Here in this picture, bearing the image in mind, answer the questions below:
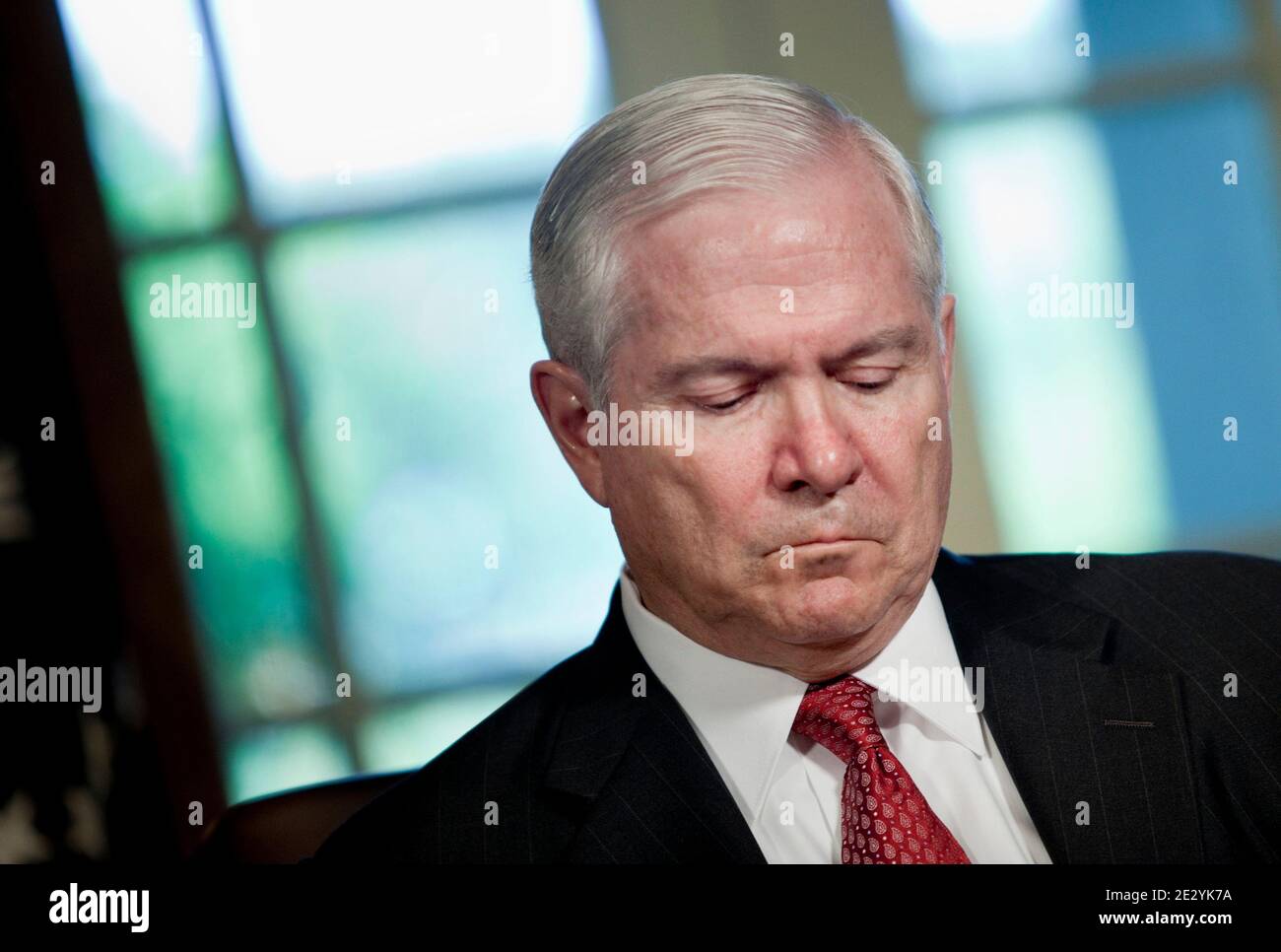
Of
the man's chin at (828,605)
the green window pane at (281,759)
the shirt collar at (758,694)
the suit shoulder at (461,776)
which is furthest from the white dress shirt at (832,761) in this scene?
the green window pane at (281,759)

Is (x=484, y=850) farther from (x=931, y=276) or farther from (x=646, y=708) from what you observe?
(x=931, y=276)

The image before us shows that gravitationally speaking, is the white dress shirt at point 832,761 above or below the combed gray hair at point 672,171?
below

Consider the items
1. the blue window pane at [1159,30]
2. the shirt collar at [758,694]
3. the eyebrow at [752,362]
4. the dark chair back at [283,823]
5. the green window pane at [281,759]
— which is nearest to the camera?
the eyebrow at [752,362]

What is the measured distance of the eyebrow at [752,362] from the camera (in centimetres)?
179

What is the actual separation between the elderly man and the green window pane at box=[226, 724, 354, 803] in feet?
1.15

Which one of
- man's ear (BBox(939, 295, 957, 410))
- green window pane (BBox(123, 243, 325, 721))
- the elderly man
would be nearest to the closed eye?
the elderly man

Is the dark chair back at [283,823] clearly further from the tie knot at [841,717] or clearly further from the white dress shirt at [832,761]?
the tie knot at [841,717]

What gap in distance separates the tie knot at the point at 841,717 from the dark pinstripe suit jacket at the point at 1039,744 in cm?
16

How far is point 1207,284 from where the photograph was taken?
228 centimetres

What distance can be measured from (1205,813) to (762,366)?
2.93 feet

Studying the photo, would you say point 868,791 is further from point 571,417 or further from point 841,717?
point 571,417

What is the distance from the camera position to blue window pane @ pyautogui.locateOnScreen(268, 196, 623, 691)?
2316mm

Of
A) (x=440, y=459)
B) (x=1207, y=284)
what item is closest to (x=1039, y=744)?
(x=1207, y=284)
